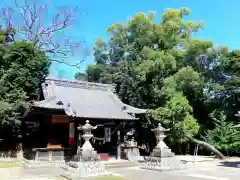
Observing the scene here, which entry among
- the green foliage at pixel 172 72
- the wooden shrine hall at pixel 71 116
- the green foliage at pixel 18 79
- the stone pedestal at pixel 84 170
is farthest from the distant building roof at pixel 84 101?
the stone pedestal at pixel 84 170

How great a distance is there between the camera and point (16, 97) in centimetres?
1827

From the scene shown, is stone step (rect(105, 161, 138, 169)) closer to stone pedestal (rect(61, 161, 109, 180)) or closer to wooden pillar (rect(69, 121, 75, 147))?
wooden pillar (rect(69, 121, 75, 147))

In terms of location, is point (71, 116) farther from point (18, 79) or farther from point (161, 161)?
point (18, 79)

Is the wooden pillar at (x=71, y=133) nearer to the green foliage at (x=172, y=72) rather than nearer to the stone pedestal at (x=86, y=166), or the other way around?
the stone pedestal at (x=86, y=166)

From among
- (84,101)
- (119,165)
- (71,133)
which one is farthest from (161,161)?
(84,101)

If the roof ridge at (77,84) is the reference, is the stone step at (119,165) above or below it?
below

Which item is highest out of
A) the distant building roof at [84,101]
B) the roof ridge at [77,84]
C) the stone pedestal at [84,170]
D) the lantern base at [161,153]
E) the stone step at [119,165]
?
the roof ridge at [77,84]

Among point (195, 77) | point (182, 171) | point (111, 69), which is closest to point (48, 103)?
point (182, 171)

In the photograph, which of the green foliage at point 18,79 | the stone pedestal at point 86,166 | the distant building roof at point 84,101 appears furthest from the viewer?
the green foliage at point 18,79

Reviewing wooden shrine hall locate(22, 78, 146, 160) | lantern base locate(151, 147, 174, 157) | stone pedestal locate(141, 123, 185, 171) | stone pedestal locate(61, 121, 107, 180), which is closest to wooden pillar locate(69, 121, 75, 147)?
wooden shrine hall locate(22, 78, 146, 160)

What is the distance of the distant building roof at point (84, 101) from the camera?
15.9 metres

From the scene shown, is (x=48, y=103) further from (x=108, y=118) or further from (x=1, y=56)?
(x=1, y=56)

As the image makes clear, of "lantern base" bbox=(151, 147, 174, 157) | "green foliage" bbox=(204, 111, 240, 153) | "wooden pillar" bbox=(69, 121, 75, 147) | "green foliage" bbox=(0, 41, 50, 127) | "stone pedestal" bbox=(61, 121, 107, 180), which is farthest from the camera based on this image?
Result: "green foliage" bbox=(204, 111, 240, 153)

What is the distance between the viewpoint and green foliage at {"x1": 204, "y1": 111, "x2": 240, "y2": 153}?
68.3 feet
